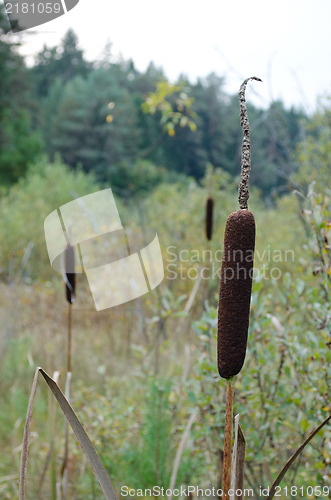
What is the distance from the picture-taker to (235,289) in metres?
0.73

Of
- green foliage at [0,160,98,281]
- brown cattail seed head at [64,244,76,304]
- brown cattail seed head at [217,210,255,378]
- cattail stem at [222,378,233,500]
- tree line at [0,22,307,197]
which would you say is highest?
brown cattail seed head at [217,210,255,378]

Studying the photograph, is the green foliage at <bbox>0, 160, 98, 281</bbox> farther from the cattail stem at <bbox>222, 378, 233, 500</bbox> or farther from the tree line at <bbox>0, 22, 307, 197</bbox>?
the cattail stem at <bbox>222, 378, 233, 500</bbox>

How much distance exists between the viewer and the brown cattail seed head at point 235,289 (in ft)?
2.31

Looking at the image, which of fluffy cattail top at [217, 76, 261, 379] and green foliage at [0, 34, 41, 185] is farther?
green foliage at [0, 34, 41, 185]

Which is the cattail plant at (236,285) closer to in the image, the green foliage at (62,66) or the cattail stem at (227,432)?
the cattail stem at (227,432)

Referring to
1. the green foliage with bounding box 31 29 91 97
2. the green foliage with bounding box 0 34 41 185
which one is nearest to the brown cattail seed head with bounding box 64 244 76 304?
the green foliage with bounding box 0 34 41 185

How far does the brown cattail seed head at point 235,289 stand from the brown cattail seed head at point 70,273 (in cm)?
92

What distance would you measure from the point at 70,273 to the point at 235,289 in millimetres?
959

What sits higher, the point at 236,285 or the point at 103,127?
the point at 236,285

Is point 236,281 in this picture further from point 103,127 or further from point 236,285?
point 103,127

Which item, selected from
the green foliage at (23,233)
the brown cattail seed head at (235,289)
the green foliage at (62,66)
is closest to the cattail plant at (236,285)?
the brown cattail seed head at (235,289)

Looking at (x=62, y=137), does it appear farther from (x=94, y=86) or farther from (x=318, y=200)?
(x=318, y=200)

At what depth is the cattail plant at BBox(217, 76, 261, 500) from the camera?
2.28 feet

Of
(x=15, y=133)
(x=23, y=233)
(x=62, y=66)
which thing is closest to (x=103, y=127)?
(x=15, y=133)
